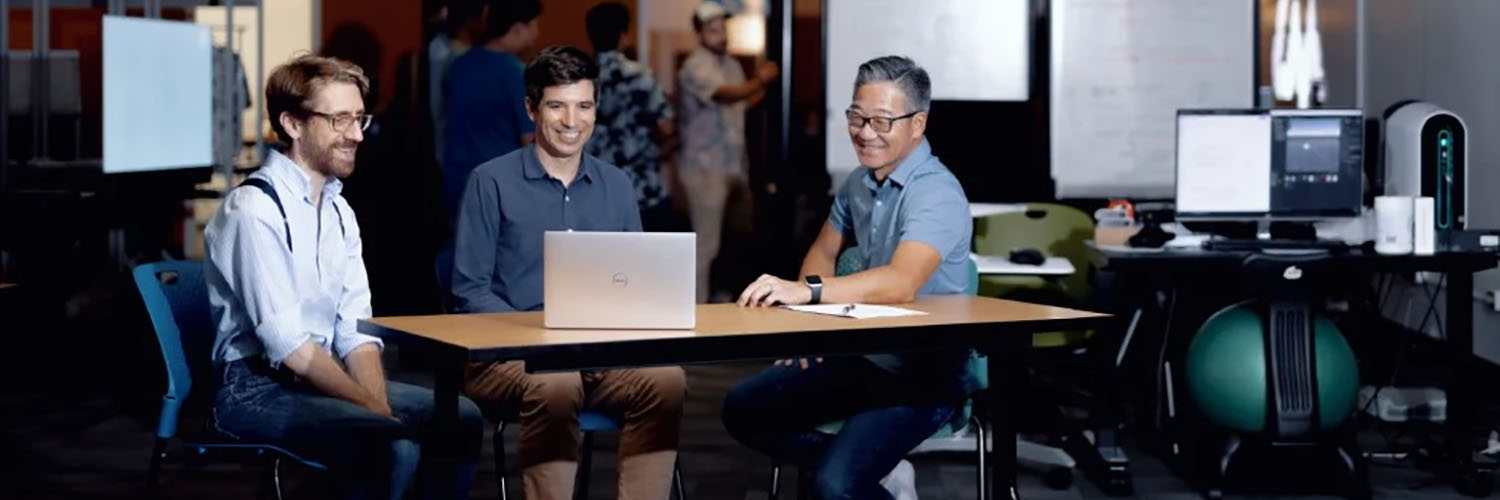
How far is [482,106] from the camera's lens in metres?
7.41

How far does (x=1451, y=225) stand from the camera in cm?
575

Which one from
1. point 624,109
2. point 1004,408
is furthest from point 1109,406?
point 624,109

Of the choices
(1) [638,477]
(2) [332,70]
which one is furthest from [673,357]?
(2) [332,70]

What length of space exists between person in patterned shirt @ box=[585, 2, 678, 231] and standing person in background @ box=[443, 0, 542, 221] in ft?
2.46

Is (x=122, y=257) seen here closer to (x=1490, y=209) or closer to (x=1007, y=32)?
(x=1007, y=32)

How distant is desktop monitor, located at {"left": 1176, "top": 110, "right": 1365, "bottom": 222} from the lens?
598cm

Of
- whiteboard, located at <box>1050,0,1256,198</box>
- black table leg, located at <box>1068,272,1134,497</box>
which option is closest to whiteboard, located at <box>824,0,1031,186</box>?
whiteboard, located at <box>1050,0,1256,198</box>

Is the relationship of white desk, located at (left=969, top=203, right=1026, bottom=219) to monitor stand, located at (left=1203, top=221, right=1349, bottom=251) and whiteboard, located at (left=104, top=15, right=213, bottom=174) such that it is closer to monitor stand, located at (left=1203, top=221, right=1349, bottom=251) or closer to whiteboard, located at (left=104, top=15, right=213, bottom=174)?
monitor stand, located at (left=1203, top=221, right=1349, bottom=251)

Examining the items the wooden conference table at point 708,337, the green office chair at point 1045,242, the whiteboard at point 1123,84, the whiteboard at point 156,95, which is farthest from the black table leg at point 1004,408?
the whiteboard at point 156,95

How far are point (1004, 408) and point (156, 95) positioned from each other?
5.29 meters

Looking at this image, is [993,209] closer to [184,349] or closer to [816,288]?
[816,288]

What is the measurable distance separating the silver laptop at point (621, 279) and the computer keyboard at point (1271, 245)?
2.76 m

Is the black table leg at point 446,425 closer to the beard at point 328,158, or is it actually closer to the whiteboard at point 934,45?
the beard at point 328,158

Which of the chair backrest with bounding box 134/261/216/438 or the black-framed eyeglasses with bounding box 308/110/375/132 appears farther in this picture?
the chair backrest with bounding box 134/261/216/438
